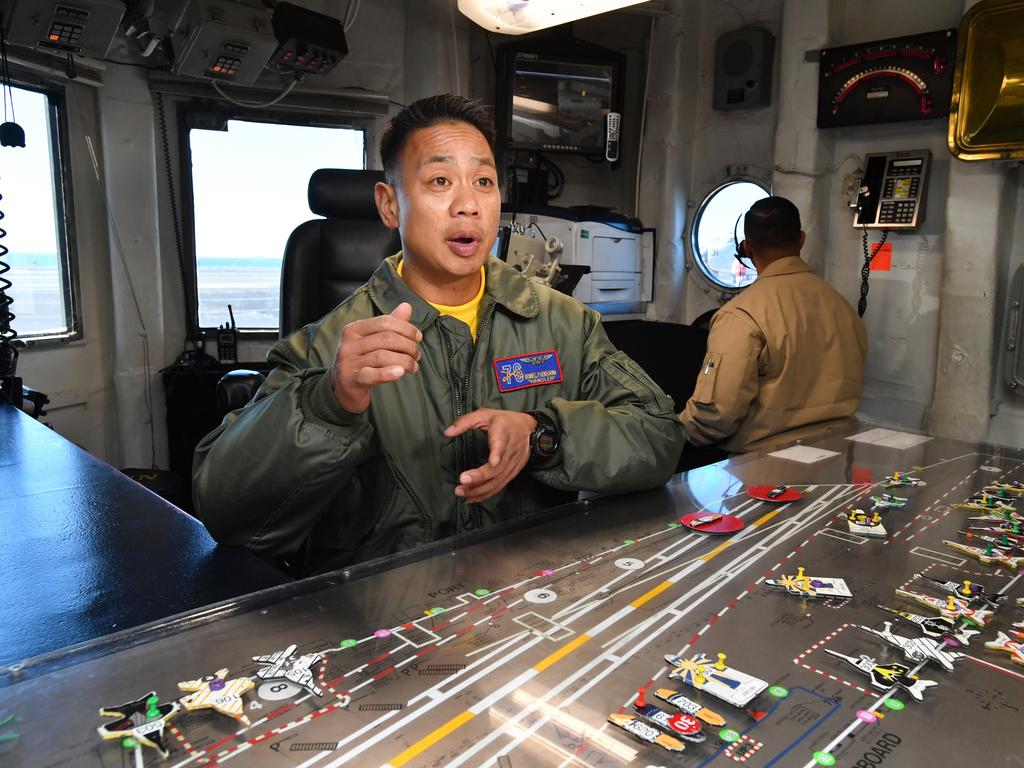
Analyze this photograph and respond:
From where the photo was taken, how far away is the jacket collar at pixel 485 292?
54.9 inches

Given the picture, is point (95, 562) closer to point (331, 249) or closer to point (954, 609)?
point (954, 609)

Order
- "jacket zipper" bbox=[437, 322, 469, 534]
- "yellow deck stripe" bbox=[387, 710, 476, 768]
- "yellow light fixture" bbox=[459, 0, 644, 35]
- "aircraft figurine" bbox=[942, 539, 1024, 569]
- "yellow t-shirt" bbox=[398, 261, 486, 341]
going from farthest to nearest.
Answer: "yellow light fixture" bbox=[459, 0, 644, 35] < "yellow t-shirt" bbox=[398, 261, 486, 341] < "jacket zipper" bbox=[437, 322, 469, 534] < "aircraft figurine" bbox=[942, 539, 1024, 569] < "yellow deck stripe" bbox=[387, 710, 476, 768]

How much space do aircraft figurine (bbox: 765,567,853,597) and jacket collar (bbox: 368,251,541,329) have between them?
0.74 metres

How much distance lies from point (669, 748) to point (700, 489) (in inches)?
31.6

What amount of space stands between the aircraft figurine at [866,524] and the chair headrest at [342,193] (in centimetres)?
208

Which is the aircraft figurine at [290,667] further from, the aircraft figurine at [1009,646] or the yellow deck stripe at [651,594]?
the aircraft figurine at [1009,646]

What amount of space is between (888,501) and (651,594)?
598mm

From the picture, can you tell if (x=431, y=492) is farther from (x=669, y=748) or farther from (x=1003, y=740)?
(x=1003, y=740)

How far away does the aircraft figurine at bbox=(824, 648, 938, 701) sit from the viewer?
2.36 feet

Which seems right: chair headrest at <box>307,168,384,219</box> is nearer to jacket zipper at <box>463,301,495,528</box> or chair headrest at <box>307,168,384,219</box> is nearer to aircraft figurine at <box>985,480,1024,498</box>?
jacket zipper at <box>463,301,495,528</box>

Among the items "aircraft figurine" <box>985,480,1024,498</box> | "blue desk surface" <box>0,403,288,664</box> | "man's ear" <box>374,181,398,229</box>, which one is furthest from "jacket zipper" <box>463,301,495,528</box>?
"aircraft figurine" <box>985,480,1024,498</box>

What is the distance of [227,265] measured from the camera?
12.7 feet

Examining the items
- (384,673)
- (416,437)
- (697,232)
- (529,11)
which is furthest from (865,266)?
(384,673)

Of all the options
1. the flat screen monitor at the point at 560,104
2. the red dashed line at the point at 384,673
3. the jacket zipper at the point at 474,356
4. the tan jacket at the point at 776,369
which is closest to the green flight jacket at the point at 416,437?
the jacket zipper at the point at 474,356
